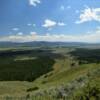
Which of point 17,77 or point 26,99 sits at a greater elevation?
point 26,99

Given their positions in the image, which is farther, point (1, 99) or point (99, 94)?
point (1, 99)

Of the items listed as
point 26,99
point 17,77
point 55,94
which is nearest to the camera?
point 55,94

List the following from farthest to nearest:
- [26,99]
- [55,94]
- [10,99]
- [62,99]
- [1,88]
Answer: [1,88] < [10,99] < [26,99] < [55,94] < [62,99]

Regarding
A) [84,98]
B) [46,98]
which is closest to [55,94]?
[46,98]

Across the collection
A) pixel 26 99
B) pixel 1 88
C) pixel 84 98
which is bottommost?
pixel 1 88

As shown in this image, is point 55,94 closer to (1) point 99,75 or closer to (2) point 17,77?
(1) point 99,75

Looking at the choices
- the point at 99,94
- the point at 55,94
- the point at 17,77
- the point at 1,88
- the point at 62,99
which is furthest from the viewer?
the point at 17,77

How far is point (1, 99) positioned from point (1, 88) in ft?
95.9

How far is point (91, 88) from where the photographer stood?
26000 mm

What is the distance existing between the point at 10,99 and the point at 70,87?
1080 centimetres

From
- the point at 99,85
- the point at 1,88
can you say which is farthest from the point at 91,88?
the point at 1,88

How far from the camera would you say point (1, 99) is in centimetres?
4394

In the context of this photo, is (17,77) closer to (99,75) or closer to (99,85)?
(99,75)

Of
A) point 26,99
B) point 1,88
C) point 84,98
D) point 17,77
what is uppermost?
point 84,98
